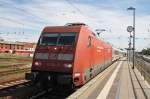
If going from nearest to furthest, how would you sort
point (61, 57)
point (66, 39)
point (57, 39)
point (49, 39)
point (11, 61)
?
point (61, 57) → point (66, 39) → point (57, 39) → point (49, 39) → point (11, 61)

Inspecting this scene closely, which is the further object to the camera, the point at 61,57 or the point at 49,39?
the point at 49,39

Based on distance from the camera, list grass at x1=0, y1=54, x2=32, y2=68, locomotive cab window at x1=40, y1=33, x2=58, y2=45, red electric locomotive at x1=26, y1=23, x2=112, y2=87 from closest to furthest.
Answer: red electric locomotive at x1=26, y1=23, x2=112, y2=87 → locomotive cab window at x1=40, y1=33, x2=58, y2=45 → grass at x1=0, y1=54, x2=32, y2=68

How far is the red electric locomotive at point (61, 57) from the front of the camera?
13.4 meters

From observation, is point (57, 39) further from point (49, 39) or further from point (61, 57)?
point (61, 57)

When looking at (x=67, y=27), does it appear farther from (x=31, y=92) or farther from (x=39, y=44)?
(x=31, y=92)

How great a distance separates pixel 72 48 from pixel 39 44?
191 cm

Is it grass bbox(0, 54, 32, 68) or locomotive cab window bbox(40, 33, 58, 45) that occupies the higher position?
locomotive cab window bbox(40, 33, 58, 45)

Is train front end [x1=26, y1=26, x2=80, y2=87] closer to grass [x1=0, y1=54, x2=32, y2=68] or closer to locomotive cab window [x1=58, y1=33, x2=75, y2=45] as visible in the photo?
locomotive cab window [x1=58, y1=33, x2=75, y2=45]

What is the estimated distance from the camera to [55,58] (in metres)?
13.9

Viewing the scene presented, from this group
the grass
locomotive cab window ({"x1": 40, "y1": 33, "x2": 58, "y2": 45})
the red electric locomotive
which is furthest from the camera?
the grass

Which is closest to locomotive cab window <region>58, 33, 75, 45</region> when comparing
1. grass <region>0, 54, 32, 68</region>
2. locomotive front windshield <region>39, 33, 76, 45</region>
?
locomotive front windshield <region>39, 33, 76, 45</region>

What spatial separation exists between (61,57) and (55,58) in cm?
31

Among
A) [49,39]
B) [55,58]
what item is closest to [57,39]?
[49,39]

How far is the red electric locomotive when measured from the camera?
44.0ft
